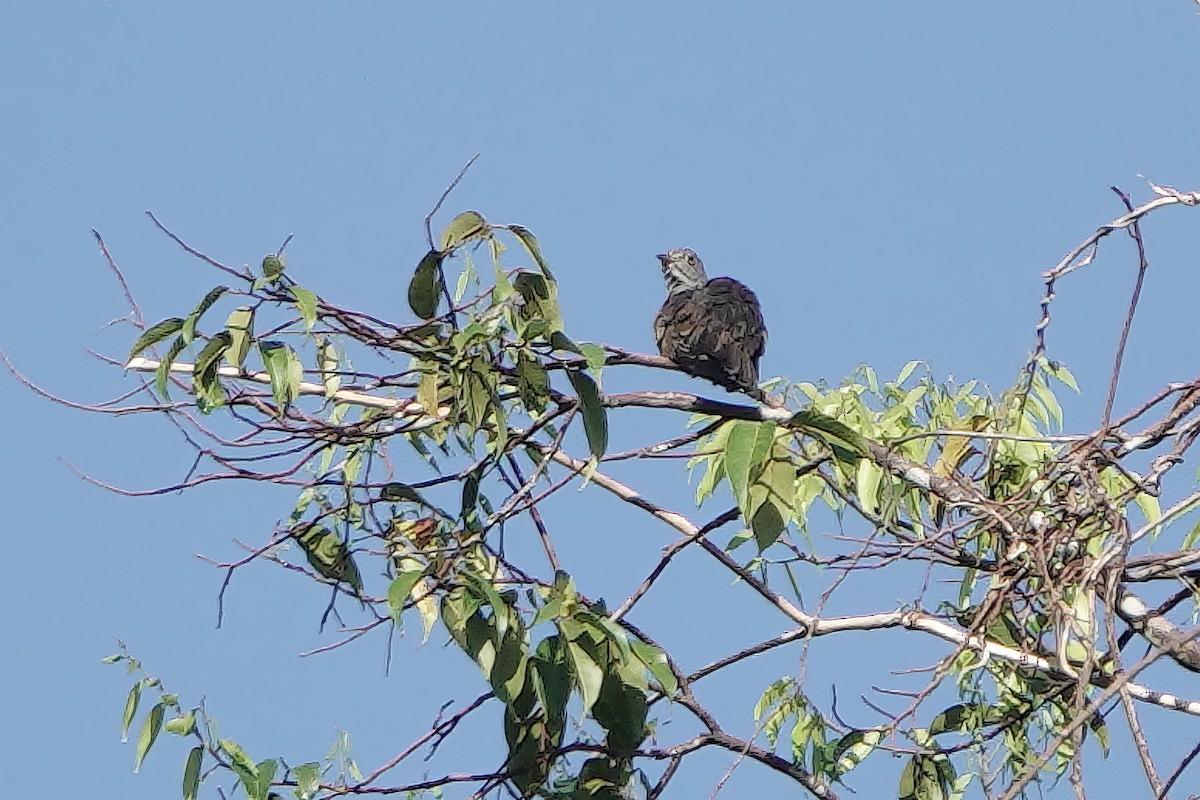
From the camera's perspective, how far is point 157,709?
3891 mm

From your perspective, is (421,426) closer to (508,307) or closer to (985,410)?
(508,307)

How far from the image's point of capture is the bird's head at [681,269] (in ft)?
27.6

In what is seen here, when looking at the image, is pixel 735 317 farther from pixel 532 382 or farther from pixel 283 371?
pixel 283 371

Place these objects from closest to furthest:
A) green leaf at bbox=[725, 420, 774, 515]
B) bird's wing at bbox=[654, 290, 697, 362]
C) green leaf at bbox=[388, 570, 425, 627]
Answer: green leaf at bbox=[388, 570, 425, 627]
green leaf at bbox=[725, 420, 774, 515]
bird's wing at bbox=[654, 290, 697, 362]

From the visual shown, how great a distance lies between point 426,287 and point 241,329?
0.43 metres

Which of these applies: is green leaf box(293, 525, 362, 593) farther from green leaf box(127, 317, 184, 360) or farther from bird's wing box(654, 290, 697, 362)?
bird's wing box(654, 290, 697, 362)

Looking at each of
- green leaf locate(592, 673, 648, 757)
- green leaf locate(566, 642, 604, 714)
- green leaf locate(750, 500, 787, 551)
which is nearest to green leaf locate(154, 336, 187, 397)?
green leaf locate(566, 642, 604, 714)

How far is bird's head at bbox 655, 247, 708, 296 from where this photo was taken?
8.42 metres

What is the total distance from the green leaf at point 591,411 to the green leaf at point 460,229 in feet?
1.29

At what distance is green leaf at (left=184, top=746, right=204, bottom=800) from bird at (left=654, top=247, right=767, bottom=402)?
7.22 feet

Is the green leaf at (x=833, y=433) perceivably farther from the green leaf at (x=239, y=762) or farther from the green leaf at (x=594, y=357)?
the green leaf at (x=239, y=762)

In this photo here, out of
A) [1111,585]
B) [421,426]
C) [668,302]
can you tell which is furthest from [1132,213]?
[668,302]

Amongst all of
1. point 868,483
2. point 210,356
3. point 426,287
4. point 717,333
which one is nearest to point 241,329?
point 210,356

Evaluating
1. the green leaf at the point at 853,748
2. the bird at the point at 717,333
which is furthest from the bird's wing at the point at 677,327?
the green leaf at the point at 853,748
